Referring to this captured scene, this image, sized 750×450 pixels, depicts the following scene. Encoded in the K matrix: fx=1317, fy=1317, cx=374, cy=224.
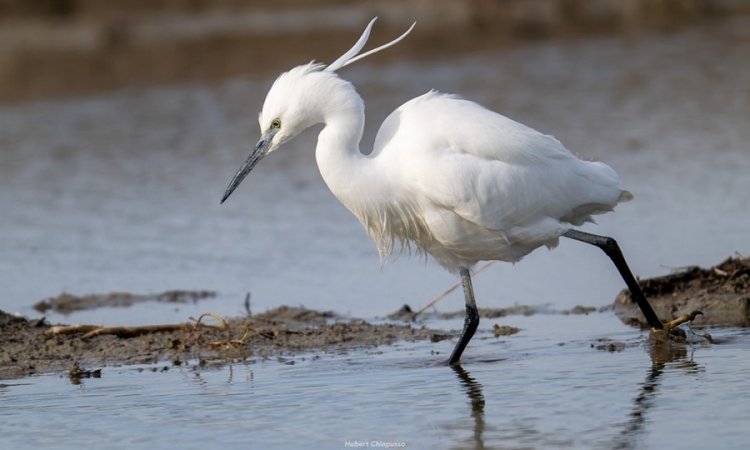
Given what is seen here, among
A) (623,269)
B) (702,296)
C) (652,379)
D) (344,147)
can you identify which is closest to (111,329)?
(344,147)

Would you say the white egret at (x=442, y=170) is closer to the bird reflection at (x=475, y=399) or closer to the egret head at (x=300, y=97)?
the egret head at (x=300, y=97)

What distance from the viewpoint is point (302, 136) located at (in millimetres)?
16625

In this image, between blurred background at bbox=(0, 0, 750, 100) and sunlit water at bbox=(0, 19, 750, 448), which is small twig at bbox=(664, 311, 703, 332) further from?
blurred background at bbox=(0, 0, 750, 100)

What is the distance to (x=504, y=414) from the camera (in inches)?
250

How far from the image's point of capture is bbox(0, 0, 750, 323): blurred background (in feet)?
33.3

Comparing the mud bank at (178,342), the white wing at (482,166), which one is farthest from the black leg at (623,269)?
the mud bank at (178,342)

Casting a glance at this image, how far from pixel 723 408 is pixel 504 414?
1023 mm

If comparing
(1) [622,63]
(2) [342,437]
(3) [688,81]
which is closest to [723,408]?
(2) [342,437]

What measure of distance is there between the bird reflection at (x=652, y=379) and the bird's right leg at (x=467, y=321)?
1019mm

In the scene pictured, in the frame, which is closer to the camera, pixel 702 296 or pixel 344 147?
pixel 344 147

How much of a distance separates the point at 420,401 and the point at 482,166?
4.55ft

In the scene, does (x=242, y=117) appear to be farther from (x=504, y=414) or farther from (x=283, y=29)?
(x=504, y=414)

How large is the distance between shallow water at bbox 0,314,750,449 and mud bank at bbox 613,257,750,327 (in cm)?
30

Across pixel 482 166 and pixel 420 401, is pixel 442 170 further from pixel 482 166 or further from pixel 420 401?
pixel 420 401
